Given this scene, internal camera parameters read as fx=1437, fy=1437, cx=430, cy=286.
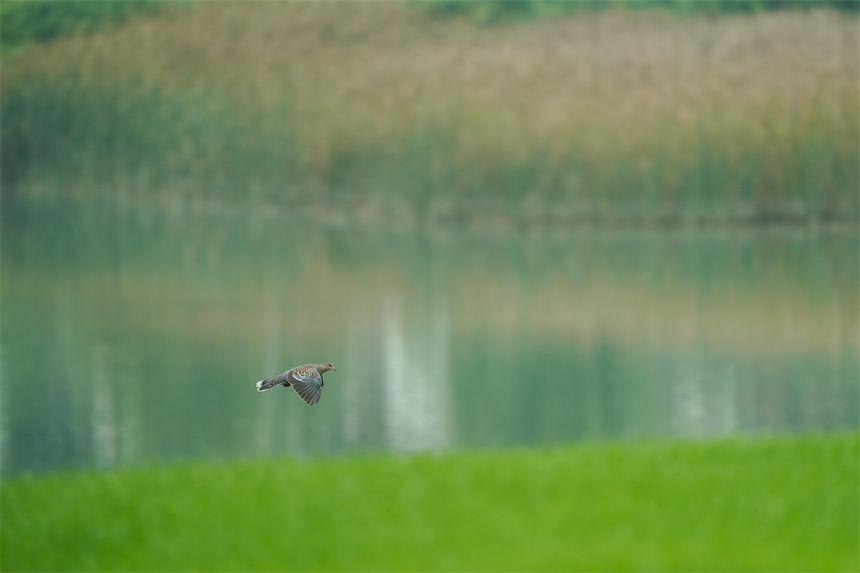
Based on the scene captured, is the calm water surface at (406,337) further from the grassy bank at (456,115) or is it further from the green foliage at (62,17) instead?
the green foliage at (62,17)

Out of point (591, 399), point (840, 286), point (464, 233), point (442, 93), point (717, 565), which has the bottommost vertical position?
point (717, 565)

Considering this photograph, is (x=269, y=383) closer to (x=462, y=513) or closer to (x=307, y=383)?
(x=307, y=383)

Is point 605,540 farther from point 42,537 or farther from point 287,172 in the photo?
point 287,172

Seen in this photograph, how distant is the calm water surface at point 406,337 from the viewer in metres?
8.70

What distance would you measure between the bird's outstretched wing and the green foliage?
2142cm

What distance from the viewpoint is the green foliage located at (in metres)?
24.3

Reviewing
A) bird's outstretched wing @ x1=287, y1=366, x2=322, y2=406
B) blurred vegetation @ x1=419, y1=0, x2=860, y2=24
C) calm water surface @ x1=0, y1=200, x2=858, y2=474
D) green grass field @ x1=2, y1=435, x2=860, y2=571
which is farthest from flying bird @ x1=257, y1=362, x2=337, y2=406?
blurred vegetation @ x1=419, y1=0, x2=860, y2=24

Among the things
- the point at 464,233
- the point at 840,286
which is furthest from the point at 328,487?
the point at 464,233

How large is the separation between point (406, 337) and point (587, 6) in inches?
540

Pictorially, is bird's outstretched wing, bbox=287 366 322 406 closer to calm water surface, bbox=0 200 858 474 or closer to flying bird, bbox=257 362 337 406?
flying bird, bbox=257 362 337 406

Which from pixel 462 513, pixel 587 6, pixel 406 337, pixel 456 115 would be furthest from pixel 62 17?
pixel 462 513

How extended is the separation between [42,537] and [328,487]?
3.20 ft

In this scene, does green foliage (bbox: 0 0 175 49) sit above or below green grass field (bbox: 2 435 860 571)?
above

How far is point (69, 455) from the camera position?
7852mm
